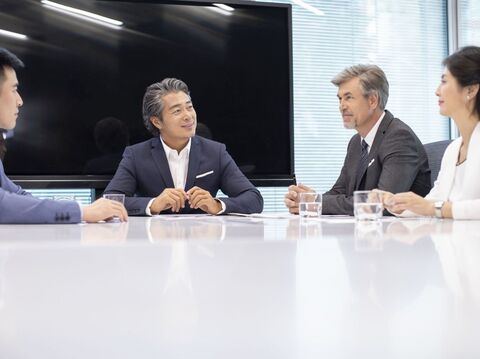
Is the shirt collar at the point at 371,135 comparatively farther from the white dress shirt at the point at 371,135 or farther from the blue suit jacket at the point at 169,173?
the blue suit jacket at the point at 169,173

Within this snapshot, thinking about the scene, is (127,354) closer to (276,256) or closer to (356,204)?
(276,256)

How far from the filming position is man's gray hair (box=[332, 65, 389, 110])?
126 inches

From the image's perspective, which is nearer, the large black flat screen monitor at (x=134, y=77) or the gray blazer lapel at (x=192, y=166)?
the gray blazer lapel at (x=192, y=166)

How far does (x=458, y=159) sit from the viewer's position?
237 centimetres

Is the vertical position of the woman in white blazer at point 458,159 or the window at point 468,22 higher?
the window at point 468,22

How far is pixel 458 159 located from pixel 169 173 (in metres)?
1.33

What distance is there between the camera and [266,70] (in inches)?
150

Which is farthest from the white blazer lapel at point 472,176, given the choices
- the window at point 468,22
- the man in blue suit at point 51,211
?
the window at point 468,22

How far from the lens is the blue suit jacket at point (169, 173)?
2977 millimetres

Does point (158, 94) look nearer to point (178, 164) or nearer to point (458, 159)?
point (178, 164)

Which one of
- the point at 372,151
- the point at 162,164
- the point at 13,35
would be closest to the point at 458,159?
the point at 372,151

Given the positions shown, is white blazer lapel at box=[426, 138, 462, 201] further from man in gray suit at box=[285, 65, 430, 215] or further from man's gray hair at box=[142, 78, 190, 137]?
man's gray hair at box=[142, 78, 190, 137]

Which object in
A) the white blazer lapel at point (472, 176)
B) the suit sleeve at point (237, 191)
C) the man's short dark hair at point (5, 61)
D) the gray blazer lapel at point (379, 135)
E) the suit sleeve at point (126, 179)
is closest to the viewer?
the white blazer lapel at point (472, 176)

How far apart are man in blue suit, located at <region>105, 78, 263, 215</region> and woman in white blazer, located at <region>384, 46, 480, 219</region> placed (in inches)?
35.8
